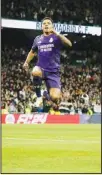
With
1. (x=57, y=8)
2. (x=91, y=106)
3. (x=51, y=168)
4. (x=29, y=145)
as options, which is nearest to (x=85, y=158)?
(x=51, y=168)

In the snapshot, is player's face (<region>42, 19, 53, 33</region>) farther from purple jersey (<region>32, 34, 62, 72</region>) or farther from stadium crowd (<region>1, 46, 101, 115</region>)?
stadium crowd (<region>1, 46, 101, 115</region>)

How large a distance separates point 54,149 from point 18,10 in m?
15.0

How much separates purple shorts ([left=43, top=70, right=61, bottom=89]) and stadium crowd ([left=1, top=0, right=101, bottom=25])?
14418mm

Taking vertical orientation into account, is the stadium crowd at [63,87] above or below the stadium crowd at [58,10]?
below

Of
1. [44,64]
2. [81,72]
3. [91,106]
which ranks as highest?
[44,64]

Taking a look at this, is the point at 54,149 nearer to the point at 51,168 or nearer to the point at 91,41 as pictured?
the point at 51,168

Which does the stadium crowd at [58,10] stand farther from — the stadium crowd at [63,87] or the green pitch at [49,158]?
the green pitch at [49,158]

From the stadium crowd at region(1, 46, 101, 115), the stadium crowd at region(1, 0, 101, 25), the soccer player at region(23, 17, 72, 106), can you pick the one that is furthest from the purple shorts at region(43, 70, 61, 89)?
the stadium crowd at region(1, 46, 101, 115)

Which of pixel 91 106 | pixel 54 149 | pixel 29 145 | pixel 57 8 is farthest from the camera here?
pixel 91 106

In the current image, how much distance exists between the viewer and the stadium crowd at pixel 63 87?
2756 cm

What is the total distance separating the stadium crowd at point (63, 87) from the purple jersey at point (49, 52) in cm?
1605

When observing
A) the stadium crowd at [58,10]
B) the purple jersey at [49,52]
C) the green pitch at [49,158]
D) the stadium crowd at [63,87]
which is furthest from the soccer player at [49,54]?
the stadium crowd at [63,87]

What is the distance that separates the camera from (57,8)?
2775 cm

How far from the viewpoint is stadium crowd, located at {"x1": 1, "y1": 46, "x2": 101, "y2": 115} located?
27.6 metres
